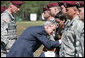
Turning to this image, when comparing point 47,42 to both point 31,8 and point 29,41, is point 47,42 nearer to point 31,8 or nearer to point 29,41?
point 29,41

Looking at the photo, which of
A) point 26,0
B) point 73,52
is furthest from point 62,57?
point 26,0

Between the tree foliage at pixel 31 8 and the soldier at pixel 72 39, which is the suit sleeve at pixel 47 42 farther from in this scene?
the tree foliage at pixel 31 8

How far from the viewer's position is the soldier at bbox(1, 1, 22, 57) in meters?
8.85

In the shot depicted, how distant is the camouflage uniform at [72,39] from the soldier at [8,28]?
258cm

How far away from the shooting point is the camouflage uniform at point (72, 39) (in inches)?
249

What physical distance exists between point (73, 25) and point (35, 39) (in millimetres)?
853

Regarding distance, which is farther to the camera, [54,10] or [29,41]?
[54,10]

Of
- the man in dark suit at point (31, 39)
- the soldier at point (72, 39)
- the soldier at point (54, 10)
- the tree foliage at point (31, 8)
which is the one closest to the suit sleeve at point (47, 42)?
the man in dark suit at point (31, 39)

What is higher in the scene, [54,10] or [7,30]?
[54,10]

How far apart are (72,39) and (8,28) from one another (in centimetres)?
329

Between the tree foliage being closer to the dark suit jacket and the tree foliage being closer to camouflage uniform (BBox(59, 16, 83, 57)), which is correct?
the dark suit jacket

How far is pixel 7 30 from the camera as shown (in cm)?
909

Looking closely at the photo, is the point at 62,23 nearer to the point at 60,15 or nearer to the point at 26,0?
the point at 60,15

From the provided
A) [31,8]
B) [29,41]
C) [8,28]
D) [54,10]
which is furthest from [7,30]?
[31,8]
